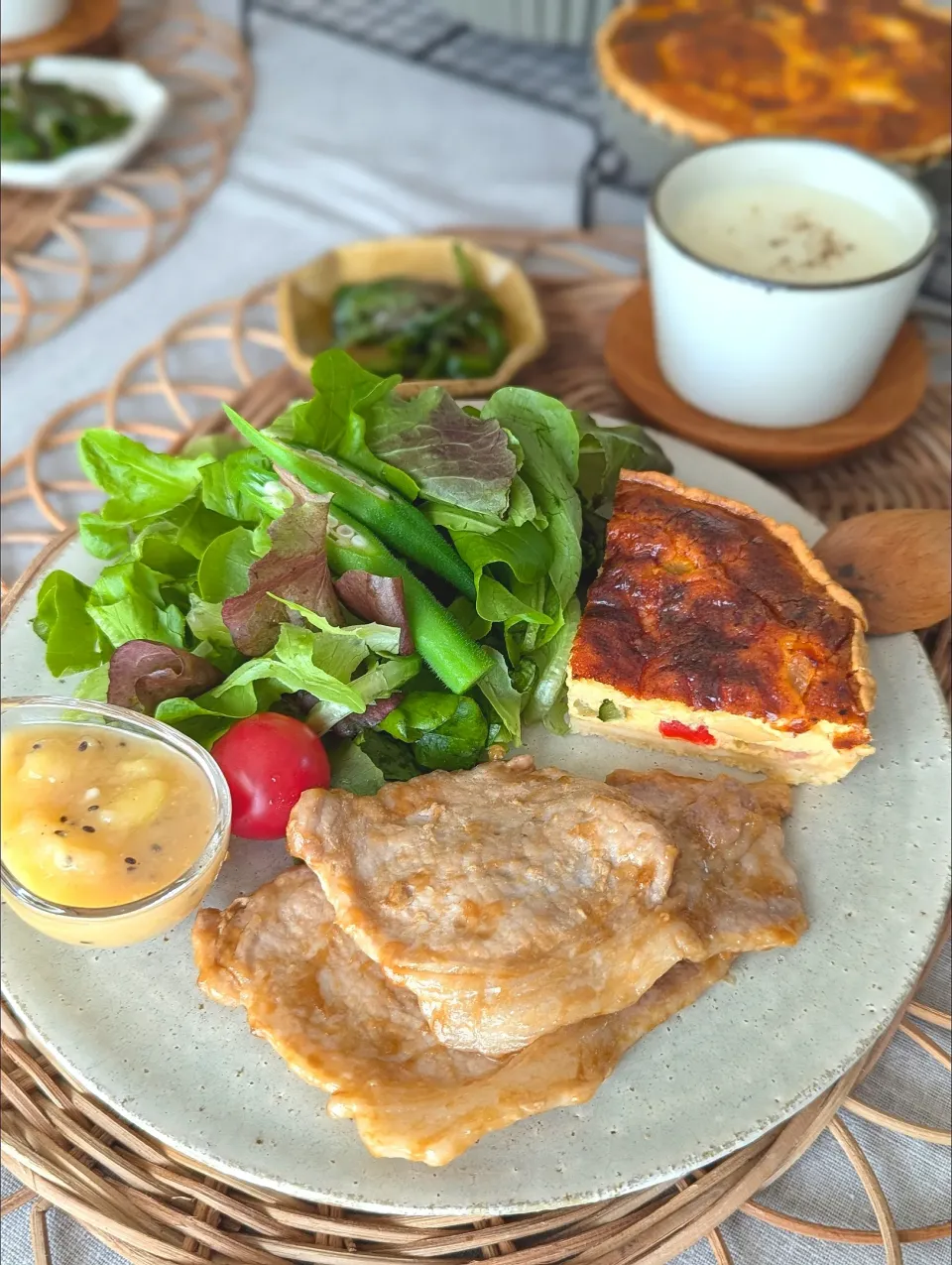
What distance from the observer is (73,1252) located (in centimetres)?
196

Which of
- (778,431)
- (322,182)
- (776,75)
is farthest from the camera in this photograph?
(322,182)

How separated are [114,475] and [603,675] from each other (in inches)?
48.0

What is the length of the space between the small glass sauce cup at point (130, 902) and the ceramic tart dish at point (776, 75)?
2529mm

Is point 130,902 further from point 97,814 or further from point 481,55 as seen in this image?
point 481,55

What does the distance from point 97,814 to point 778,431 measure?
1.98 metres

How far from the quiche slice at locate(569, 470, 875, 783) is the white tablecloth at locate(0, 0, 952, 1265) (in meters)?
1.98

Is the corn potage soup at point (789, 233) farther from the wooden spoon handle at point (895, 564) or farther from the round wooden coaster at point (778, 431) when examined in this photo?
the wooden spoon handle at point (895, 564)

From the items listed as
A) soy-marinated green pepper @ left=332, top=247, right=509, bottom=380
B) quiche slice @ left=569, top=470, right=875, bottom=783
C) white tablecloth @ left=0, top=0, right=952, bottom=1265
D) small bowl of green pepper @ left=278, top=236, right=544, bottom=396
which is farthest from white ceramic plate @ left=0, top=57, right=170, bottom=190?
quiche slice @ left=569, top=470, right=875, bottom=783

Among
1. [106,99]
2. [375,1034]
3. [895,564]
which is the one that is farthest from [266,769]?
[106,99]

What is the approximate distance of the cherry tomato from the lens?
2.10 m

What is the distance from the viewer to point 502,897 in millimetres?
1856

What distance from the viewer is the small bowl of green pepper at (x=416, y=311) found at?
323 centimetres

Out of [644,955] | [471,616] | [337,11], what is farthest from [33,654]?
[337,11]

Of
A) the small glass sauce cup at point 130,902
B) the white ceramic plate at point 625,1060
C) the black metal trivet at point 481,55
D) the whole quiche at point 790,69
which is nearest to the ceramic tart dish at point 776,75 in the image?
the whole quiche at point 790,69
